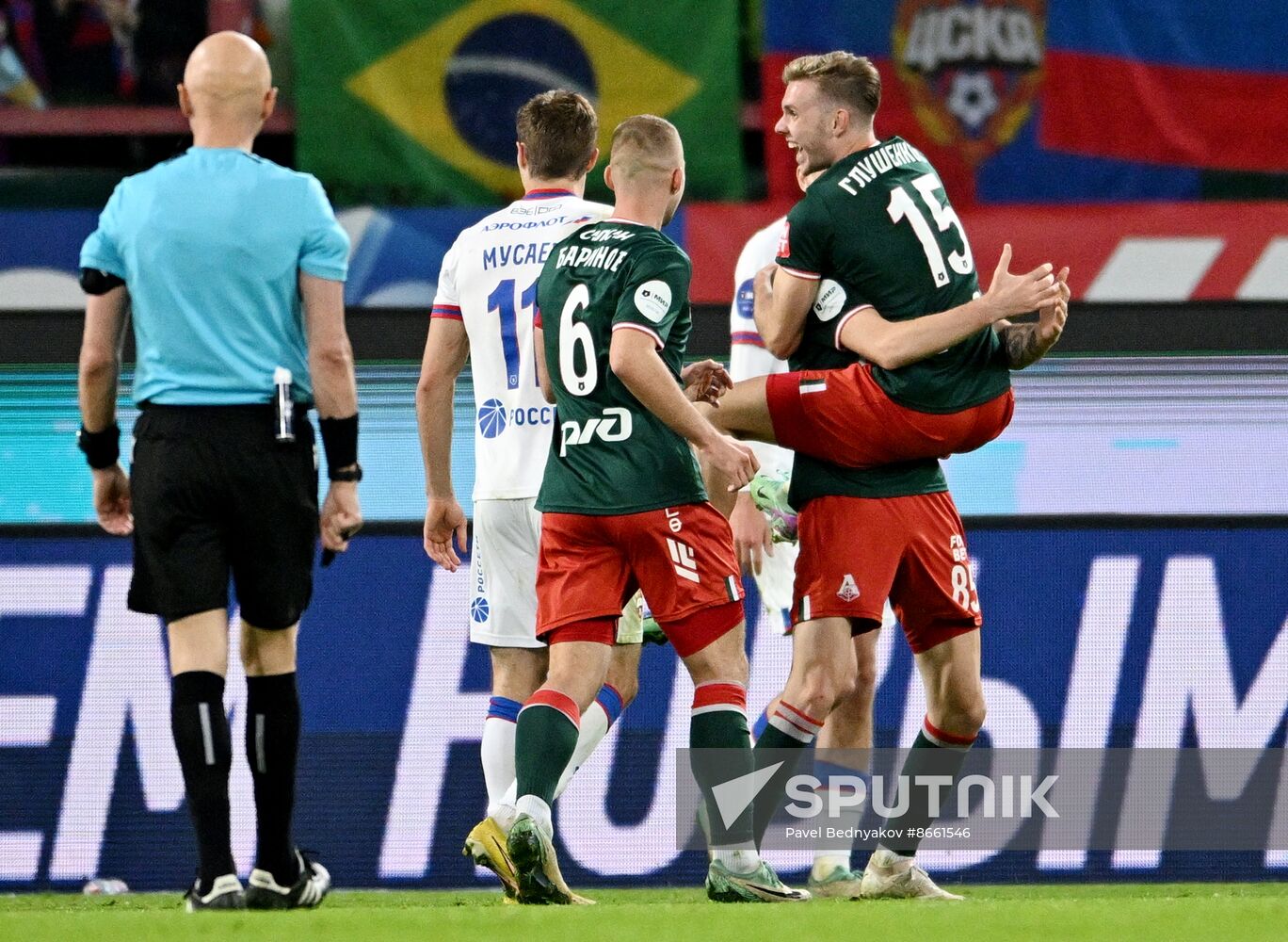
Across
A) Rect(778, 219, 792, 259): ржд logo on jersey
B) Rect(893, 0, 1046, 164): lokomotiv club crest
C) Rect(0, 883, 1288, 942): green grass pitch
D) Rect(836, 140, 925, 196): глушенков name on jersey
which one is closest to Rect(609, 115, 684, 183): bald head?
Rect(778, 219, 792, 259): ржд logo on jersey

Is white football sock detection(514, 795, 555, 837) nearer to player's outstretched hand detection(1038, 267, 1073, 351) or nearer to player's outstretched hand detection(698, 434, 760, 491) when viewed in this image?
player's outstretched hand detection(698, 434, 760, 491)

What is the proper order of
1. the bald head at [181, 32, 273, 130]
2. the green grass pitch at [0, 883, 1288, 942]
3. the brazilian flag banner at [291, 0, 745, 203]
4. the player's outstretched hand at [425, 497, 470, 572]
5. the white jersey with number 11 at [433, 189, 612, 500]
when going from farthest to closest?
1. the brazilian flag banner at [291, 0, 745, 203]
2. the player's outstretched hand at [425, 497, 470, 572]
3. the white jersey with number 11 at [433, 189, 612, 500]
4. the bald head at [181, 32, 273, 130]
5. the green grass pitch at [0, 883, 1288, 942]

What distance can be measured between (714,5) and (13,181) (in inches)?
125

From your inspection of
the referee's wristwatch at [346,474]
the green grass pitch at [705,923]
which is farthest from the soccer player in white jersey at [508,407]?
the green grass pitch at [705,923]

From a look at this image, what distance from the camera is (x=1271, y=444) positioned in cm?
601

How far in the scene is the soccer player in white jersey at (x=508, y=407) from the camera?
4.68 meters

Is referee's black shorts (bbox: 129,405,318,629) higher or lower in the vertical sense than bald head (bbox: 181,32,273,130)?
lower

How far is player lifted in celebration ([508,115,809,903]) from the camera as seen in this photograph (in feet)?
13.0

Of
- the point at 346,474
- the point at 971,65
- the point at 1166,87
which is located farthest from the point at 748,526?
the point at 1166,87

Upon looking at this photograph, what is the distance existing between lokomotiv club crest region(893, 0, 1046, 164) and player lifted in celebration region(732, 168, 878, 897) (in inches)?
114

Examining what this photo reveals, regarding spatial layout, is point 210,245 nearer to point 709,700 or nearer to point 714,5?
point 709,700

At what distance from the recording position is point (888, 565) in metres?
4.30

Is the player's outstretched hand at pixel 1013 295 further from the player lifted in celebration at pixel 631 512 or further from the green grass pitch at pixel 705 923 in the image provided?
the green grass pitch at pixel 705 923

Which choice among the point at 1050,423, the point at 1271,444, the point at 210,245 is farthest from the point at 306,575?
the point at 1271,444
